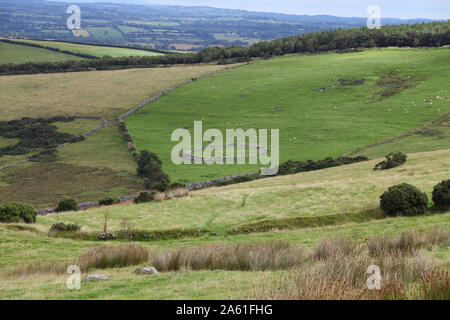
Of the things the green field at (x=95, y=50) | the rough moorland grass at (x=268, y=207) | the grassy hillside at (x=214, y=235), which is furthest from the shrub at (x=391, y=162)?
the green field at (x=95, y=50)

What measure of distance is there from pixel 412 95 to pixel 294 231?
6293 centimetres

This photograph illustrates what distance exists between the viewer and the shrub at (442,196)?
24280 mm

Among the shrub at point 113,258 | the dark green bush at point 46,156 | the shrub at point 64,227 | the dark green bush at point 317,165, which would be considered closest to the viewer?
the shrub at point 113,258

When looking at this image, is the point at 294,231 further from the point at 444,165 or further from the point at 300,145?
the point at 300,145

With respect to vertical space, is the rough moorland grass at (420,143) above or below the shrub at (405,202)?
below

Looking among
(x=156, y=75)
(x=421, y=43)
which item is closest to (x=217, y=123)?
(x=156, y=75)

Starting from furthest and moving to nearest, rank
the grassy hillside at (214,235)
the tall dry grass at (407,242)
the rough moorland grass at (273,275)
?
the tall dry grass at (407,242), the grassy hillside at (214,235), the rough moorland grass at (273,275)

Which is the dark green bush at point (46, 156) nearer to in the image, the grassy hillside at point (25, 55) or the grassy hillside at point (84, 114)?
the grassy hillside at point (84, 114)

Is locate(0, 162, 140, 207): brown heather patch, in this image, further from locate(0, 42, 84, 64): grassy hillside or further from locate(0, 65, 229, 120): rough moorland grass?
locate(0, 42, 84, 64): grassy hillside

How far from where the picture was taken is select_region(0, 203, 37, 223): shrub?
85.9ft

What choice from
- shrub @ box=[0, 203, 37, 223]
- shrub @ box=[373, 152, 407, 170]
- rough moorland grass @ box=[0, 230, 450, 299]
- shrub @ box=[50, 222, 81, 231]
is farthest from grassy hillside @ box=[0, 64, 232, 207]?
rough moorland grass @ box=[0, 230, 450, 299]

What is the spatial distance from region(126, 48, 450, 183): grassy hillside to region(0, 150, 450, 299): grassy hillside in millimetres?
21414

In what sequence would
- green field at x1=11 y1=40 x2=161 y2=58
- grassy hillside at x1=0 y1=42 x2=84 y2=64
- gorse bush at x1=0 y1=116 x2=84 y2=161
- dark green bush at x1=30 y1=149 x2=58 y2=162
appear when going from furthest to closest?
green field at x1=11 y1=40 x2=161 y2=58 < grassy hillside at x1=0 y1=42 x2=84 y2=64 < gorse bush at x1=0 y1=116 x2=84 y2=161 < dark green bush at x1=30 y1=149 x2=58 y2=162
